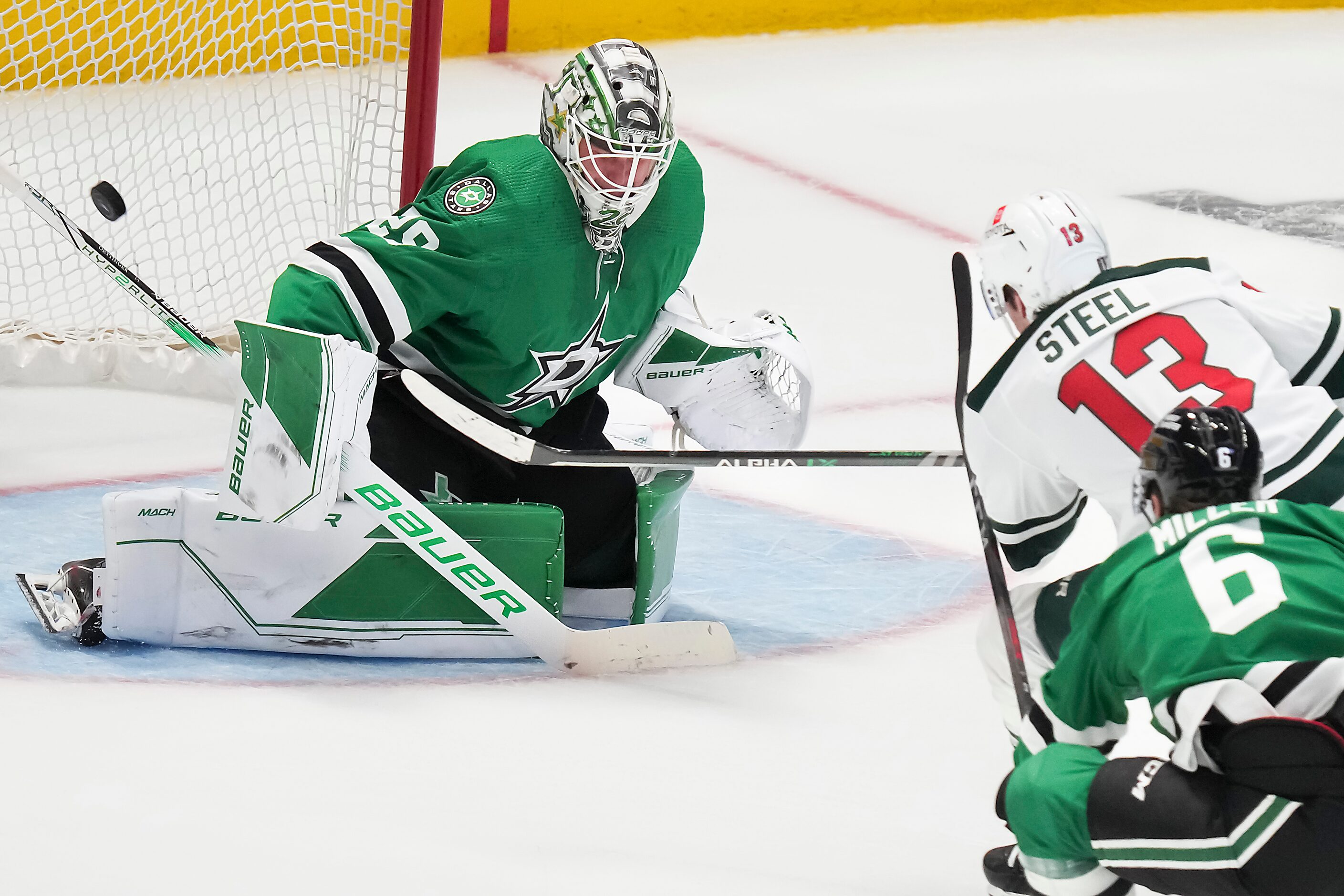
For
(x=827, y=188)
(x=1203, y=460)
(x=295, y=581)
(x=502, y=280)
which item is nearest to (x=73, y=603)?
(x=295, y=581)

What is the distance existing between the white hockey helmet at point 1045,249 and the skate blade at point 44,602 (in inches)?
53.6

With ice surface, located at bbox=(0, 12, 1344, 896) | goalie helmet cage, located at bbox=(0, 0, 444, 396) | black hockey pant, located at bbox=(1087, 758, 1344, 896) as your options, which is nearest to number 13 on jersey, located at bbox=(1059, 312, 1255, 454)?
black hockey pant, located at bbox=(1087, 758, 1344, 896)

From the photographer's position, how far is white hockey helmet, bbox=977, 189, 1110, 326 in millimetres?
1986

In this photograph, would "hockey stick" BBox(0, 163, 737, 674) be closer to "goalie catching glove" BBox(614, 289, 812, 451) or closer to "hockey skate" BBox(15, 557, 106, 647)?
"hockey skate" BBox(15, 557, 106, 647)

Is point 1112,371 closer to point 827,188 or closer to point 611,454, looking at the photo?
point 611,454

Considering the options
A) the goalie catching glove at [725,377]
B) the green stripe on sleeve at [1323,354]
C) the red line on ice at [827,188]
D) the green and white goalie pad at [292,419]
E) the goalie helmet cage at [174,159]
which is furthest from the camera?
the red line on ice at [827,188]

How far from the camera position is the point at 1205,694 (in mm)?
1449

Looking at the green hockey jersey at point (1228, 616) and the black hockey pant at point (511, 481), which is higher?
the green hockey jersey at point (1228, 616)

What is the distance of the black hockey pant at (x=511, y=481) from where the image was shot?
8.55ft

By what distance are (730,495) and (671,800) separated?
3.99 feet

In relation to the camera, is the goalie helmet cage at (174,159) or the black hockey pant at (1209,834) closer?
the black hockey pant at (1209,834)

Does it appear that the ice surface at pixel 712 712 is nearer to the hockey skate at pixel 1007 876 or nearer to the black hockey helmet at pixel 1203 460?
the hockey skate at pixel 1007 876

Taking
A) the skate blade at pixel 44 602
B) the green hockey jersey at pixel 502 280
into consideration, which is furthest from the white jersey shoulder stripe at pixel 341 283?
the skate blade at pixel 44 602

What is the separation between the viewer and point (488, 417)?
2.63m
